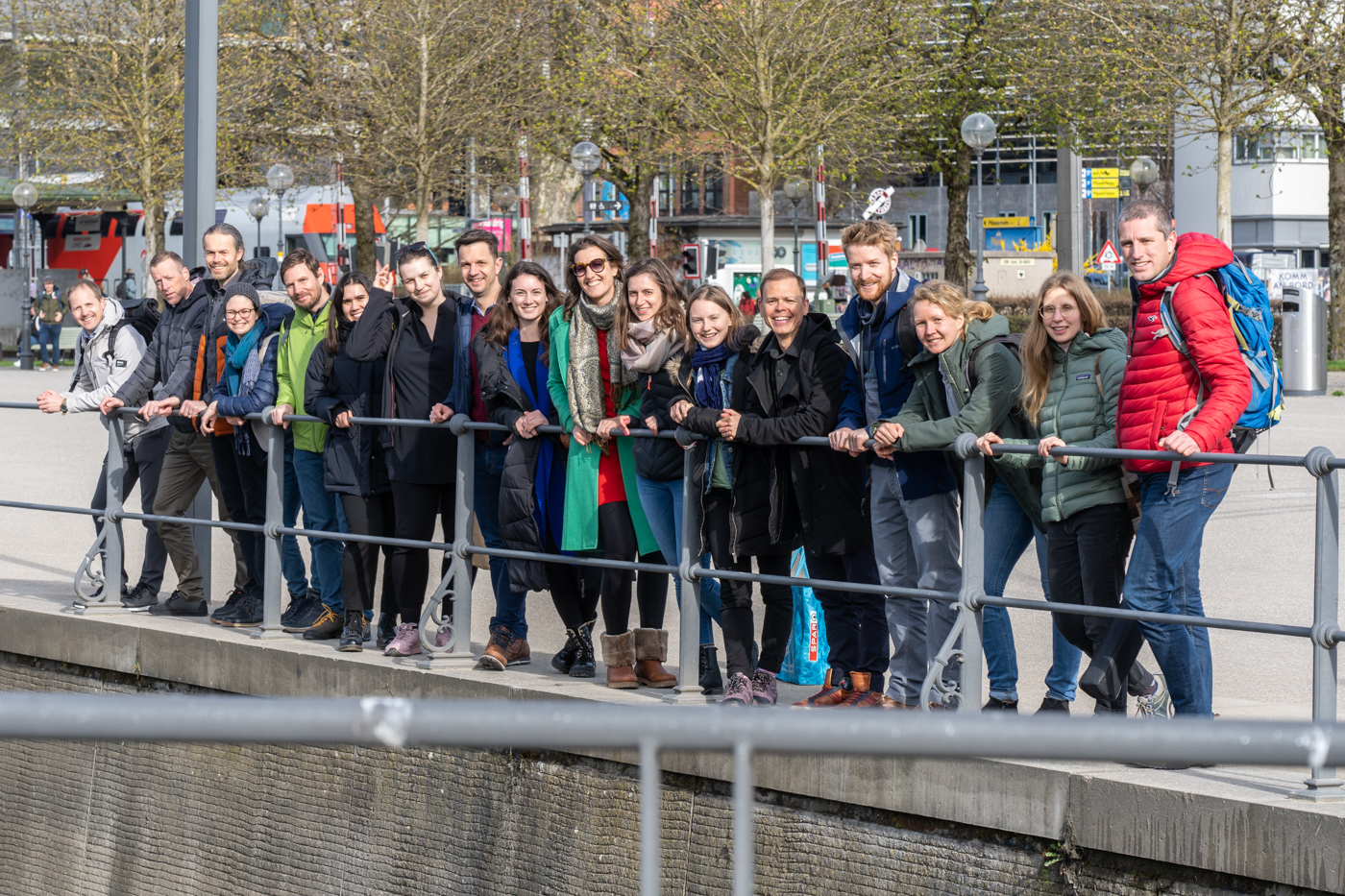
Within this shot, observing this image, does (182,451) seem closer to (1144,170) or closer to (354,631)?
(354,631)

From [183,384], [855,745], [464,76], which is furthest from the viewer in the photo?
[464,76]

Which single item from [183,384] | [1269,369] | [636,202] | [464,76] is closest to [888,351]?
[1269,369]

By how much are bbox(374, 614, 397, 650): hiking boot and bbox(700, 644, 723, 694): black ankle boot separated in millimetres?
1434

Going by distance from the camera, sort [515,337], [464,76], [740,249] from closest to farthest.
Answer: [515,337], [464,76], [740,249]

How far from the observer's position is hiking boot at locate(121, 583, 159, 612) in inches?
306

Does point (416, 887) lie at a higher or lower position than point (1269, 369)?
lower

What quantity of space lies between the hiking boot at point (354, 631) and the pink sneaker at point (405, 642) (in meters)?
0.19

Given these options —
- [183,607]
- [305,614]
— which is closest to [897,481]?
[305,614]

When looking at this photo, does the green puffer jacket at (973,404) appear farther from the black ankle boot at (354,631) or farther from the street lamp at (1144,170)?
the street lamp at (1144,170)

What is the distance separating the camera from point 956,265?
3416 centimetres

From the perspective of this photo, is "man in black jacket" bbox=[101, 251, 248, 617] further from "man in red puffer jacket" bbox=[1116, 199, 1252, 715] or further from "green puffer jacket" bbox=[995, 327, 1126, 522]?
"man in red puffer jacket" bbox=[1116, 199, 1252, 715]

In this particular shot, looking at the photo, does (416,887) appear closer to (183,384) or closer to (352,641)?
(352,641)

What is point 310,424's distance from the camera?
23.3ft

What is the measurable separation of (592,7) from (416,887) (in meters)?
28.2
